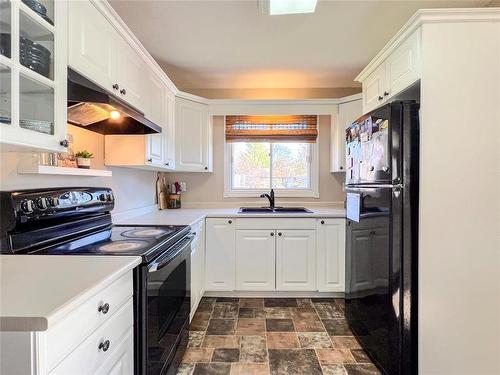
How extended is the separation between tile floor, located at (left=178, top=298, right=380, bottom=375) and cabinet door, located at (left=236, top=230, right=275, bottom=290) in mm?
299

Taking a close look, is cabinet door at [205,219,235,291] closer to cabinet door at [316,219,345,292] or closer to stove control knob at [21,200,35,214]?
cabinet door at [316,219,345,292]

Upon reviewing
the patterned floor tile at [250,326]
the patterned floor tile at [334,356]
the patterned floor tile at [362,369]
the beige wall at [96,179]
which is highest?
the beige wall at [96,179]

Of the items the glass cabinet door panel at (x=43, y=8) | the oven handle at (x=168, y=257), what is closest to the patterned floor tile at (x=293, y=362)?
the oven handle at (x=168, y=257)

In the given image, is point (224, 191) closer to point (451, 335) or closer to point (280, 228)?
point (280, 228)

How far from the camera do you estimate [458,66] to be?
151 centimetres

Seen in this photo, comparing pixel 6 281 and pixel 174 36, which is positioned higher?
pixel 174 36

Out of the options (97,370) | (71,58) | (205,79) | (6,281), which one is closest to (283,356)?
(97,370)

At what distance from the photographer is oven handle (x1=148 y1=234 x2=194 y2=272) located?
4.15 feet

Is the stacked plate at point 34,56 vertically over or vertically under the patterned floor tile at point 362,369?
over

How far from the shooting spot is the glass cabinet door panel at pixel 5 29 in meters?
0.93

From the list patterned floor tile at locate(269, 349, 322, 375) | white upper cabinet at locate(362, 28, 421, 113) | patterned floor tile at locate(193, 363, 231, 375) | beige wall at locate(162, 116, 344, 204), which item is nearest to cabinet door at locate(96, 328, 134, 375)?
patterned floor tile at locate(193, 363, 231, 375)

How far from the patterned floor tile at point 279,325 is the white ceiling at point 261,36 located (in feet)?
7.90

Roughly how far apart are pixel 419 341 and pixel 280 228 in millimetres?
1511

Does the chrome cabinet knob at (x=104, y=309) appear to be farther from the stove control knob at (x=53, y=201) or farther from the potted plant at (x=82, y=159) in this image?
the potted plant at (x=82, y=159)
